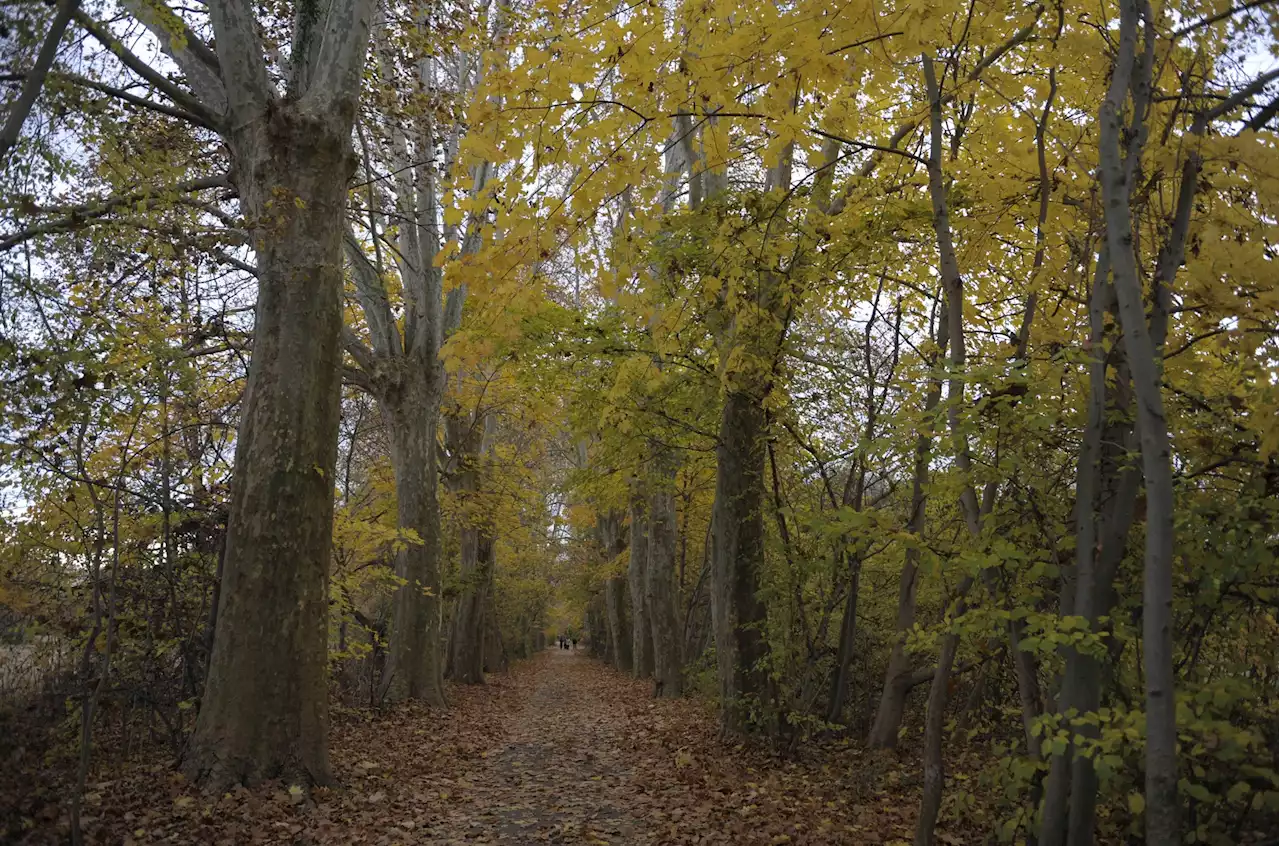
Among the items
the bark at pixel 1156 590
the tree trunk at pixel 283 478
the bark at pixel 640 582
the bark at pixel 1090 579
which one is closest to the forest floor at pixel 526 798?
the tree trunk at pixel 283 478

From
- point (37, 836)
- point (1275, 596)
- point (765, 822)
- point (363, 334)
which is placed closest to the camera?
point (1275, 596)

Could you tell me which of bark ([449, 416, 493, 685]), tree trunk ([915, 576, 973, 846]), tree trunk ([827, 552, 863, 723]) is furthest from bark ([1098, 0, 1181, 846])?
bark ([449, 416, 493, 685])

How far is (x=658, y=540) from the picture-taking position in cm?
1516

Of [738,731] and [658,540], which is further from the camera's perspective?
[658,540]

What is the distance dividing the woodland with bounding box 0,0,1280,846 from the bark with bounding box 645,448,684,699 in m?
3.02

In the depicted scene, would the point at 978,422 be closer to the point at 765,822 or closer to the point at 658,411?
the point at 765,822

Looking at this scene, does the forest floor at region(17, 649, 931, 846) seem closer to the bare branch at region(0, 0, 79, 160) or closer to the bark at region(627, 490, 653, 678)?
the bare branch at region(0, 0, 79, 160)

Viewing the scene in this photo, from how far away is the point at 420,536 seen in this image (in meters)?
11.8

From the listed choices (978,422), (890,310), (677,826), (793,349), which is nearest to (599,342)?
(793,349)

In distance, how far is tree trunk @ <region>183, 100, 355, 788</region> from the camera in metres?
5.74

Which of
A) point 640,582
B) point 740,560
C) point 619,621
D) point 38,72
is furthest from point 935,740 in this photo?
point 619,621

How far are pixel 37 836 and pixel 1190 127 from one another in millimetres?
6218

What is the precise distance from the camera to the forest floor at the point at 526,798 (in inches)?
201

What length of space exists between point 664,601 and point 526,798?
27.2 feet
